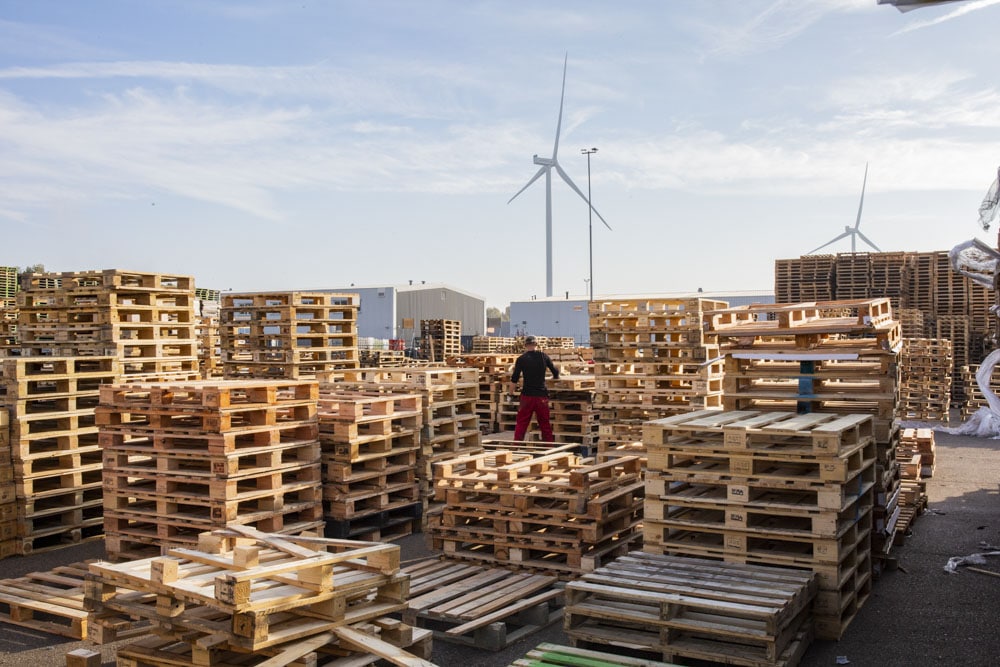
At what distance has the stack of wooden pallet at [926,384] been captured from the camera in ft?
74.6

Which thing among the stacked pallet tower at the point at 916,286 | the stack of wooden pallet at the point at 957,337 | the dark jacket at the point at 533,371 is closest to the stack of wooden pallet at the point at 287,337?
the dark jacket at the point at 533,371

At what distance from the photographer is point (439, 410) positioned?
1160cm

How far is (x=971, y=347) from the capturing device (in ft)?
90.0

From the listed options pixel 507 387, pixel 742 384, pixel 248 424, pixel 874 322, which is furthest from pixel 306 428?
pixel 507 387

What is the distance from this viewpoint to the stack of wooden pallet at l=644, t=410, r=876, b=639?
21.3ft

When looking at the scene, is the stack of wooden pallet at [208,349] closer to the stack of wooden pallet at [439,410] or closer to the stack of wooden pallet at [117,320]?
the stack of wooden pallet at [117,320]

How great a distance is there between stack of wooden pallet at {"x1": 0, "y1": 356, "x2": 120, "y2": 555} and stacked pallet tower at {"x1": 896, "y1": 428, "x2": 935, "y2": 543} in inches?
365

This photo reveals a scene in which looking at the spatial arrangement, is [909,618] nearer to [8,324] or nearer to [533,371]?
[533,371]

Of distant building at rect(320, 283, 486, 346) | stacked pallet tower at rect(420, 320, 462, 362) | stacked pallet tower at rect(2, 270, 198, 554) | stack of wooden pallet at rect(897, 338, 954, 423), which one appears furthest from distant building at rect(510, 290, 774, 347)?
stacked pallet tower at rect(2, 270, 198, 554)

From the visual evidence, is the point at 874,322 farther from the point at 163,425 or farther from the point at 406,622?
the point at 163,425

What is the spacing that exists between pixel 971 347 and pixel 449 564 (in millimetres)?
24542

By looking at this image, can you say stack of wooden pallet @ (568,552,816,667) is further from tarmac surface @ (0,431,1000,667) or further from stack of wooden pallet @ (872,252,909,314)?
stack of wooden pallet @ (872,252,909,314)

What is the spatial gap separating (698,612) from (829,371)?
12.8 feet

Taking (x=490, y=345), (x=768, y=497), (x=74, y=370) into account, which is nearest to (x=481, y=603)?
(x=768, y=497)
